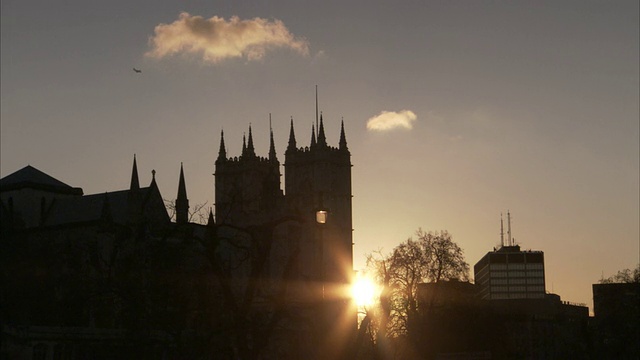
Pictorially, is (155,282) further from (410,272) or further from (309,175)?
(309,175)

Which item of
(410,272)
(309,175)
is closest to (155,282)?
(410,272)

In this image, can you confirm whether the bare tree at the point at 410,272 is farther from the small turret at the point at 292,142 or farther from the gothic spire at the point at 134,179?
the small turret at the point at 292,142

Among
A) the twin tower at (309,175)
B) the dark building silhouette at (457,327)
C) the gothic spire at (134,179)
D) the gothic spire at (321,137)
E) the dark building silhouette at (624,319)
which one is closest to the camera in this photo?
the dark building silhouette at (457,327)

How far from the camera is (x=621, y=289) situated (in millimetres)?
107188

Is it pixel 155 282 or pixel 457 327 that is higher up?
pixel 155 282

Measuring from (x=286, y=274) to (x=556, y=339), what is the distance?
16056cm

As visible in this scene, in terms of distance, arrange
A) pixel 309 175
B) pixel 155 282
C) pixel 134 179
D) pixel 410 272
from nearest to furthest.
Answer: pixel 155 282 → pixel 410 272 → pixel 134 179 → pixel 309 175

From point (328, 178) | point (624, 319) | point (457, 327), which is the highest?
point (328, 178)

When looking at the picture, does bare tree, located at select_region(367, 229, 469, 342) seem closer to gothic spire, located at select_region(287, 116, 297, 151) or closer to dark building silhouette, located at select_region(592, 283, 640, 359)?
dark building silhouette, located at select_region(592, 283, 640, 359)

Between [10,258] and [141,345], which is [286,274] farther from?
[10,258]

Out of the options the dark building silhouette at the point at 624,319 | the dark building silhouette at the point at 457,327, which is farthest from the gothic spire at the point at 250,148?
the dark building silhouette at the point at 624,319

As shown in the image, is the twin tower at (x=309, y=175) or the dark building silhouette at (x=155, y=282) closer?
the dark building silhouette at (x=155, y=282)

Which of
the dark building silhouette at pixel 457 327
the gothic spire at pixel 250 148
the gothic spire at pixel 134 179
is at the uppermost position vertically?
the gothic spire at pixel 250 148

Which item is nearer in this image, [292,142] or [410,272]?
[410,272]
